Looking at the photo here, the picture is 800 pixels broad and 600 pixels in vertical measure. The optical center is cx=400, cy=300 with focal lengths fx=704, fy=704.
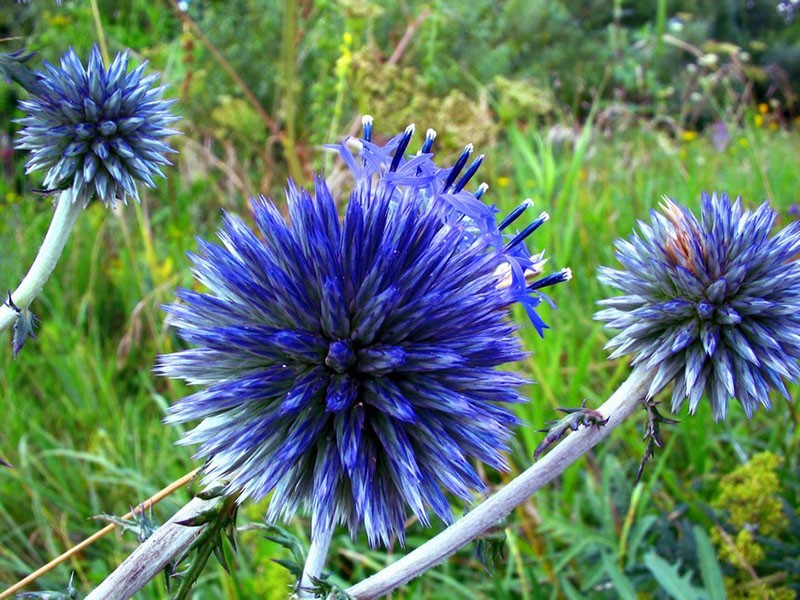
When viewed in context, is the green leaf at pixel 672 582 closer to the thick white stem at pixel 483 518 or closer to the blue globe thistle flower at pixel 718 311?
the blue globe thistle flower at pixel 718 311

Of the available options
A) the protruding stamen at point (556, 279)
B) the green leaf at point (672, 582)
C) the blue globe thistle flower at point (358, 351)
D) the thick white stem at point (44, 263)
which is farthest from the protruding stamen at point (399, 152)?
the green leaf at point (672, 582)

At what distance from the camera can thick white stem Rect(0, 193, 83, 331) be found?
2.56ft

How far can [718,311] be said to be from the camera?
0.95m

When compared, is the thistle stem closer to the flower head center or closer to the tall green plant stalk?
the tall green plant stalk

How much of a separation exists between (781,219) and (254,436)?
111 inches

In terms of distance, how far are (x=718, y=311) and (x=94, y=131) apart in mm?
890

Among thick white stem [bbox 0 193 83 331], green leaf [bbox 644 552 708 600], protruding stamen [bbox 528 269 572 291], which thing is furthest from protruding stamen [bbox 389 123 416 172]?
green leaf [bbox 644 552 708 600]

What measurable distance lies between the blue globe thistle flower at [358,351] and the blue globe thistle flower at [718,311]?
0.18 m

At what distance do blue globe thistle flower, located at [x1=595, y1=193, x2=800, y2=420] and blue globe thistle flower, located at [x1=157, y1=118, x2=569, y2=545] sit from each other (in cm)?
18

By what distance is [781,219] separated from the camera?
2988 millimetres

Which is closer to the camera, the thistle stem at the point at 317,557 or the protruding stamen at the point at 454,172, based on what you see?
the thistle stem at the point at 317,557

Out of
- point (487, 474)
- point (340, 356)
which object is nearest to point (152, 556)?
point (340, 356)

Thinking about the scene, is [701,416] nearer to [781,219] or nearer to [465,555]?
[465,555]

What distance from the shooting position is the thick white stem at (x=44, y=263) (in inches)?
30.7
